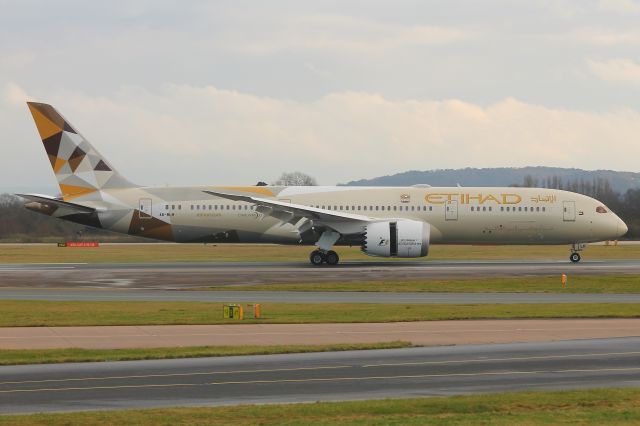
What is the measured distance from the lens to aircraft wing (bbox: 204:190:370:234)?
165 ft

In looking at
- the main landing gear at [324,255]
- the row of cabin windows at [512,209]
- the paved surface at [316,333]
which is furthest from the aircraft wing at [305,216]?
the paved surface at [316,333]

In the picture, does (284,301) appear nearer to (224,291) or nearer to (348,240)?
(224,291)

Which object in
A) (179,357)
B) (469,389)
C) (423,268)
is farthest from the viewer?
(423,268)

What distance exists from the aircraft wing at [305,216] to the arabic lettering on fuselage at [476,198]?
4.34 meters

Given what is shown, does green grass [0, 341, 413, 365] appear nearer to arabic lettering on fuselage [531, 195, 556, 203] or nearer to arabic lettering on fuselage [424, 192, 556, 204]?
arabic lettering on fuselage [424, 192, 556, 204]

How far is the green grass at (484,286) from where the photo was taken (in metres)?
38.6

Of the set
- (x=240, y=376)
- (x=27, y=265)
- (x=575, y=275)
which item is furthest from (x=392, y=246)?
(x=240, y=376)

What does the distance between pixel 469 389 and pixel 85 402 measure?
7.08 m

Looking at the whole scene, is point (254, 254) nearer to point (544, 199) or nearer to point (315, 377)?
point (544, 199)

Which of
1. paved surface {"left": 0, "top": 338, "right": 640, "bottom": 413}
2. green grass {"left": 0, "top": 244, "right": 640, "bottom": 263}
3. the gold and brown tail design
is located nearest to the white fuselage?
the gold and brown tail design

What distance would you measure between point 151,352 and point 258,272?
2559 cm

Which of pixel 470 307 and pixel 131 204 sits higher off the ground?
pixel 131 204

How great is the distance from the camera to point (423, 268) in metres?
49.8

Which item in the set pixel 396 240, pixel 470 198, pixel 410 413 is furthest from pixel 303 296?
pixel 410 413
